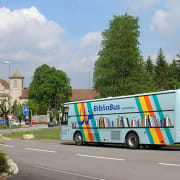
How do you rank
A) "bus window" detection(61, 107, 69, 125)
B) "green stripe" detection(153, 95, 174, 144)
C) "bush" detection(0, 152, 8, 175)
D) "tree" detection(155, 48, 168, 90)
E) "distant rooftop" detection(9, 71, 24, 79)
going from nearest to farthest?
1. "bush" detection(0, 152, 8, 175)
2. "green stripe" detection(153, 95, 174, 144)
3. "bus window" detection(61, 107, 69, 125)
4. "tree" detection(155, 48, 168, 90)
5. "distant rooftop" detection(9, 71, 24, 79)

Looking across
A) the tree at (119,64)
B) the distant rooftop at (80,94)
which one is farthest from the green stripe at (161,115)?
the distant rooftop at (80,94)

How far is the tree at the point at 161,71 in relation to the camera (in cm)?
9374

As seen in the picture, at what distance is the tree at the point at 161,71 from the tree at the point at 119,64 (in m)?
40.5

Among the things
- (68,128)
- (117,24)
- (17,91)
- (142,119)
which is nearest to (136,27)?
(117,24)

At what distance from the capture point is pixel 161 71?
309 feet

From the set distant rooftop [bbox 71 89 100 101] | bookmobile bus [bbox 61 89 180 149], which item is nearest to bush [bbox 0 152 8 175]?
bookmobile bus [bbox 61 89 180 149]

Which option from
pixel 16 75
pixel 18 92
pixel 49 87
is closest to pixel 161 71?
pixel 49 87

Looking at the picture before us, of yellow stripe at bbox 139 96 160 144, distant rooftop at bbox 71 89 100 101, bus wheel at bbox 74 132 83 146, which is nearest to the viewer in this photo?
yellow stripe at bbox 139 96 160 144

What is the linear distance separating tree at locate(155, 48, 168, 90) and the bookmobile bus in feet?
232

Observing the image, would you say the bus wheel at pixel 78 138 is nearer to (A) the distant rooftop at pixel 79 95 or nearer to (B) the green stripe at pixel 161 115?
(B) the green stripe at pixel 161 115

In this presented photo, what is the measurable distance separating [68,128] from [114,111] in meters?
5.40

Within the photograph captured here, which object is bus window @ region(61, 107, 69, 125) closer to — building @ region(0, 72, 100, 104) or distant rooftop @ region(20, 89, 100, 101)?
building @ region(0, 72, 100, 104)

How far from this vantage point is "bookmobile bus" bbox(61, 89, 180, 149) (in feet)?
59.4

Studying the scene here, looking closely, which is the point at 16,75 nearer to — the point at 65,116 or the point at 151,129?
the point at 65,116
